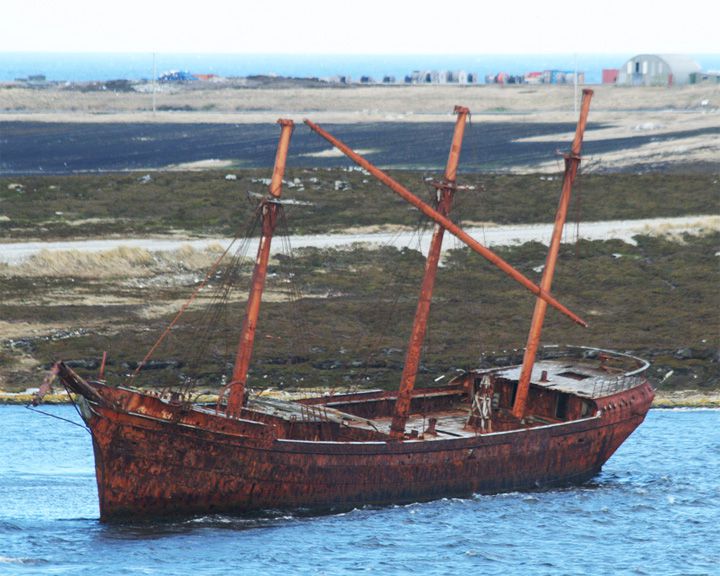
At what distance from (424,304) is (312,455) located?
26.0ft

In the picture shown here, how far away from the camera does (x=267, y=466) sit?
131 feet

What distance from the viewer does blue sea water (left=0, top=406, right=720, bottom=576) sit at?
1470 inches

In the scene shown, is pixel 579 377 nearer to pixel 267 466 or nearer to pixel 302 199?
pixel 267 466

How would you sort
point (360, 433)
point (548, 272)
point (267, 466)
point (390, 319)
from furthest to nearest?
point (390, 319)
point (548, 272)
point (360, 433)
point (267, 466)

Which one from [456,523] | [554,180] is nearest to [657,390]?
[456,523]

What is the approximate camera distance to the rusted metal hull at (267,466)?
1531 inches

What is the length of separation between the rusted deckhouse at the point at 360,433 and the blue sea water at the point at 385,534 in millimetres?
765

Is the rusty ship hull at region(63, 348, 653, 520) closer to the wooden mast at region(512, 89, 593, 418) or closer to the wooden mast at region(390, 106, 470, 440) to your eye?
the wooden mast at region(390, 106, 470, 440)

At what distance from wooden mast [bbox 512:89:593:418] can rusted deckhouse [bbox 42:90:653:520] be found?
0.18 feet

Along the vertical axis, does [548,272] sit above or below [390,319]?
above

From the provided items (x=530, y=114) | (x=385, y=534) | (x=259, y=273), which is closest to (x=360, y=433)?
(x=385, y=534)

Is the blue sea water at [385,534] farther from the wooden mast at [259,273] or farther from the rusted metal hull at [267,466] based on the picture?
the wooden mast at [259,273]

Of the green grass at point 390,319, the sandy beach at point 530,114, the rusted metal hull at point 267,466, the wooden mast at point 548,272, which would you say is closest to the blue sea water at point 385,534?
the rusted metal hull at point 267,466

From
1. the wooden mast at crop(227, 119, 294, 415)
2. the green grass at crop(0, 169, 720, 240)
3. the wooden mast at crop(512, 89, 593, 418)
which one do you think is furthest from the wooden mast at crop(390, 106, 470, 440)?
the green grass at crop(0, 169, 720, 240)
